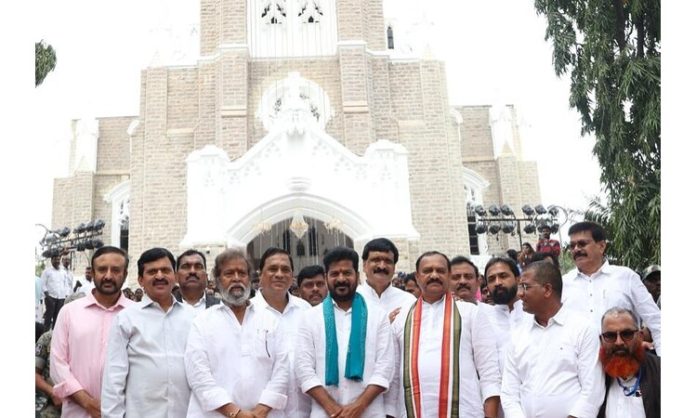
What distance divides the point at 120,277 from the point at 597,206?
9703 mm

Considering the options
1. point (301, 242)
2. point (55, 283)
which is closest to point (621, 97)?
point (55, 283)

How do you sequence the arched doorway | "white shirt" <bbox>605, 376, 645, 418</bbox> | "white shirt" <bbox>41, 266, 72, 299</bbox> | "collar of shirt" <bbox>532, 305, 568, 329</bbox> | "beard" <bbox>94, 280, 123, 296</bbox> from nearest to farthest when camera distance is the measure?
"white shirt" <bbox>605, 376, 645, 418</bbox> → "collar of shirt" <bbox>532, 305, 568, 329</bbox> → "beard" <bbox>94, 280, 123, 296</bbox> → "white shirt" <bbox>41, 266, 72, 299</bbox> → the arched doorway

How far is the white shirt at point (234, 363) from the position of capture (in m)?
3.91

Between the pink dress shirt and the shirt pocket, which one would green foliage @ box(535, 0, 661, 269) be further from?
the pink dress shirt

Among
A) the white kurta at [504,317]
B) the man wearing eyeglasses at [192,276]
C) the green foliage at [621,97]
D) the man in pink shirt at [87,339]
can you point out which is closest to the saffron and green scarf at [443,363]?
the white kurta at [504,317]

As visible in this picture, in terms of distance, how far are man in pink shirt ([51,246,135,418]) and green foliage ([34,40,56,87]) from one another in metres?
4.62

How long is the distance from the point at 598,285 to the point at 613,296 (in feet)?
0.49

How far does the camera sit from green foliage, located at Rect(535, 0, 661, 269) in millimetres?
9898

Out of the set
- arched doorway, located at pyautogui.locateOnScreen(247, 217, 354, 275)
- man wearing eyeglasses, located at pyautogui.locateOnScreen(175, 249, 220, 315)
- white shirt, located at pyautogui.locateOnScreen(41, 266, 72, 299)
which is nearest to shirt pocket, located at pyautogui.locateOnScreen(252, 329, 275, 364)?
man wearing eyeglasses, located at pyautogui.locateOnScreen(175, 249, 220, 315)

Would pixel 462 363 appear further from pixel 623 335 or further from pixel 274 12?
pixel 274 12

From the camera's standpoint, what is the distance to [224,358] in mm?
4035

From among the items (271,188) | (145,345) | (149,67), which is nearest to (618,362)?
(145,345)

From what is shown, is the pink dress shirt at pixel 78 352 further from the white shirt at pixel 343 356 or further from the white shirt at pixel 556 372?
the white shirt at pixel 556 372

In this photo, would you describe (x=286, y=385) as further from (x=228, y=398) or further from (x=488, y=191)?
(x=488, y=191)
